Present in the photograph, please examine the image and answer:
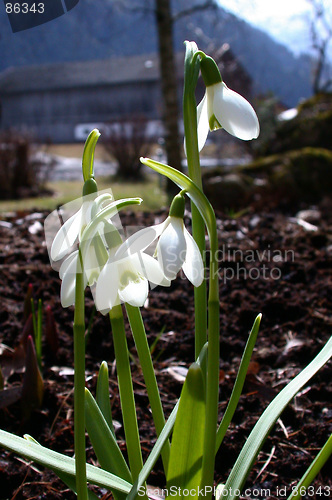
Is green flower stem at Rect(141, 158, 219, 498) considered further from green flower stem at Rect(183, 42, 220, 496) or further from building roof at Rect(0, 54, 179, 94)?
building roof at Rect(0, 54, 179, 94)

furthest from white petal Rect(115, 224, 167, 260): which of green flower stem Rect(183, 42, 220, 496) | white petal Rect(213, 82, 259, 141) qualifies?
white petal Rect(213, 82, 259, 141)

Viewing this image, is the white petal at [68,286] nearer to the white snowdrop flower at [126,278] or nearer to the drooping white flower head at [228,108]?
the white snowdrop flower at [126,278]

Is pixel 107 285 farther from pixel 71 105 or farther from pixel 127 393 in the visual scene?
pixel 71 105

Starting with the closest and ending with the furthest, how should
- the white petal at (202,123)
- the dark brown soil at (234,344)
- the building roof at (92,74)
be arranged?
the white petal at (202,123) < the dark brown soil at (234,344) < the building roof at (92,74)

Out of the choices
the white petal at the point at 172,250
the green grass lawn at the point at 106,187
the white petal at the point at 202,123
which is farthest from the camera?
the green grass lawn at the point at 106,187

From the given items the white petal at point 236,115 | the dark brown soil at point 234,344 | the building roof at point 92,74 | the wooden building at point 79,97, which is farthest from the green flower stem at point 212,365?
the building roof at point 92,74
